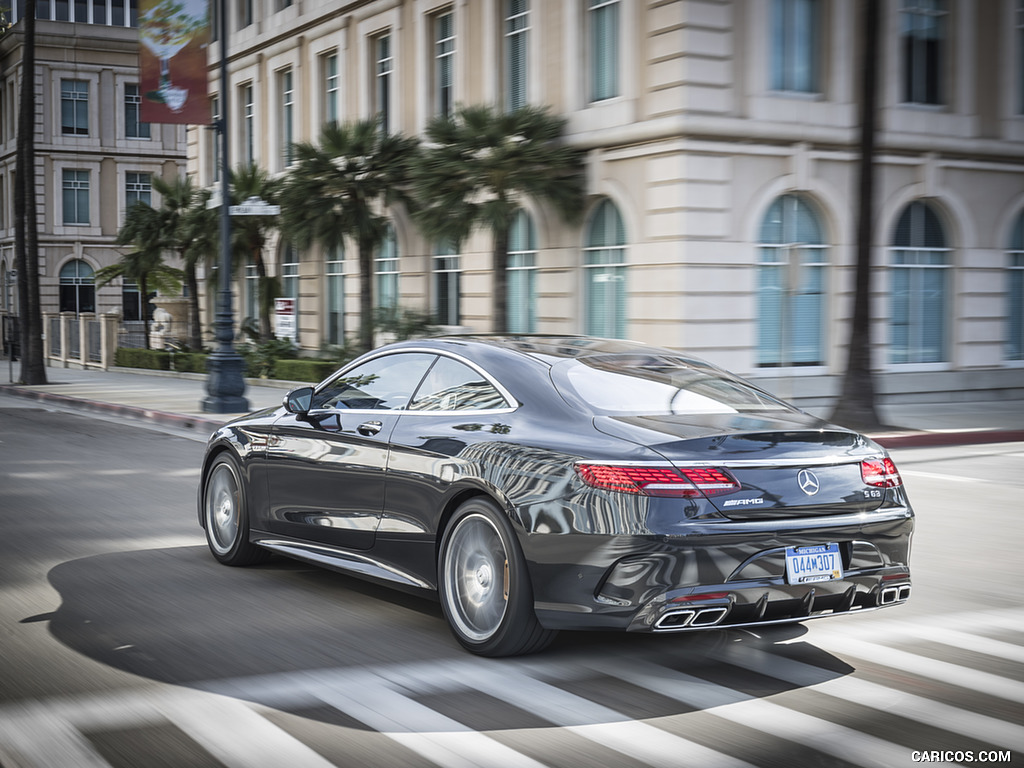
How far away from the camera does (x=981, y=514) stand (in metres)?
10.5

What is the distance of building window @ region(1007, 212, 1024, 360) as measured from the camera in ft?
81.1

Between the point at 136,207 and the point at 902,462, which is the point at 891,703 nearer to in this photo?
the point at 902,462

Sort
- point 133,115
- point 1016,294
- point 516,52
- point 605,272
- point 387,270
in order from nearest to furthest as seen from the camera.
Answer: point 605,272, point 1016,294, point 516,52, point 387,270, point 133,115

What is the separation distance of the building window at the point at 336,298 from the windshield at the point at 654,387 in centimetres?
2590

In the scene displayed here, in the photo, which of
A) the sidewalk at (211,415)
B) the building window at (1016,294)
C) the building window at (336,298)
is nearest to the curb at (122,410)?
the sidewalk at (211,415)

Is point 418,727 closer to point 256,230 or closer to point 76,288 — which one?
point 256,230

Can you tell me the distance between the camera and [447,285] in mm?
27547

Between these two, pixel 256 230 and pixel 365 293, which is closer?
pixel 365 293

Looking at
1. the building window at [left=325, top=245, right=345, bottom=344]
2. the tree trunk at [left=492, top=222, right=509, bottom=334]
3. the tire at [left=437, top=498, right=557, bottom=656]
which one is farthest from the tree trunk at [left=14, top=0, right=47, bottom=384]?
the tire at [left=437, top=498, right=557, bottom=656]

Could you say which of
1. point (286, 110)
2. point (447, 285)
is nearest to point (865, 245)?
point (447, 285)

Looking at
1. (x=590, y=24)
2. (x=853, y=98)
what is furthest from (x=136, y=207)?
(x=853, y=98)

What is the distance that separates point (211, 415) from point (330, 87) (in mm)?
14936

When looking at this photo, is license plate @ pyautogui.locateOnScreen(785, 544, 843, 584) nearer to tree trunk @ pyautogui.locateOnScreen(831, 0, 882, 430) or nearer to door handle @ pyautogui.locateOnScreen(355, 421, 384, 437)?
door handle @ pyautogui.locateOnScreen(355, 421, 384, 437)

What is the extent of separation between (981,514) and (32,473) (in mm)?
9356
